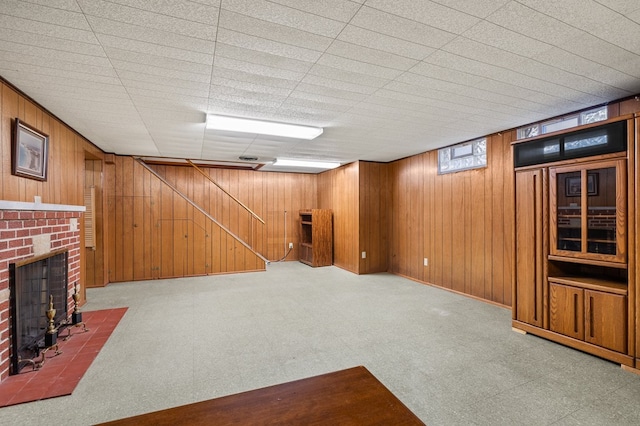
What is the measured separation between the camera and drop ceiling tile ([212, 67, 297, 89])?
2279 millimetres

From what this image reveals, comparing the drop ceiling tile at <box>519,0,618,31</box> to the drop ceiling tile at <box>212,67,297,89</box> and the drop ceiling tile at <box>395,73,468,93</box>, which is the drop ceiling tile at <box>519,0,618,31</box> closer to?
the drop ceiling tile at <box>395,73,468,93</box>

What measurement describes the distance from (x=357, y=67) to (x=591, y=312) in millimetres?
2937

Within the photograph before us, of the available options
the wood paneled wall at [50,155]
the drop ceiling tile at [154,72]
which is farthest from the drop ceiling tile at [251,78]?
the wood paneled wall at [50,155]

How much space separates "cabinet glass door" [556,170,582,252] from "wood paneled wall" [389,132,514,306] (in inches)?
17.5

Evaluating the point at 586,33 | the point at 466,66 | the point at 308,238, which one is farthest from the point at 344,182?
the point at 586,33

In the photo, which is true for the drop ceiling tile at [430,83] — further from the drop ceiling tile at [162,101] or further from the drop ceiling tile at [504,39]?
the drop ceiling tile at [162,101]

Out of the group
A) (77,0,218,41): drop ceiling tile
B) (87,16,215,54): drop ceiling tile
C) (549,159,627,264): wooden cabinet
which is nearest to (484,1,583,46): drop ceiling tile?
(549,159,627,264): wooden cabinet

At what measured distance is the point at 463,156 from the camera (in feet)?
15.0

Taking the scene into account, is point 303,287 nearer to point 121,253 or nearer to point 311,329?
point 311,329

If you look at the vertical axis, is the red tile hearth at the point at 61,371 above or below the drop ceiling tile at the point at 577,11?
below

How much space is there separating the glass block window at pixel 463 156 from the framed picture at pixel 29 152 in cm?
527

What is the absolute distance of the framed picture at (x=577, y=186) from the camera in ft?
8.66

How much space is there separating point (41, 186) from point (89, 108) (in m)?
0.95

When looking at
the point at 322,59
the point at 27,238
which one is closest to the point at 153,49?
the point at 322,59
